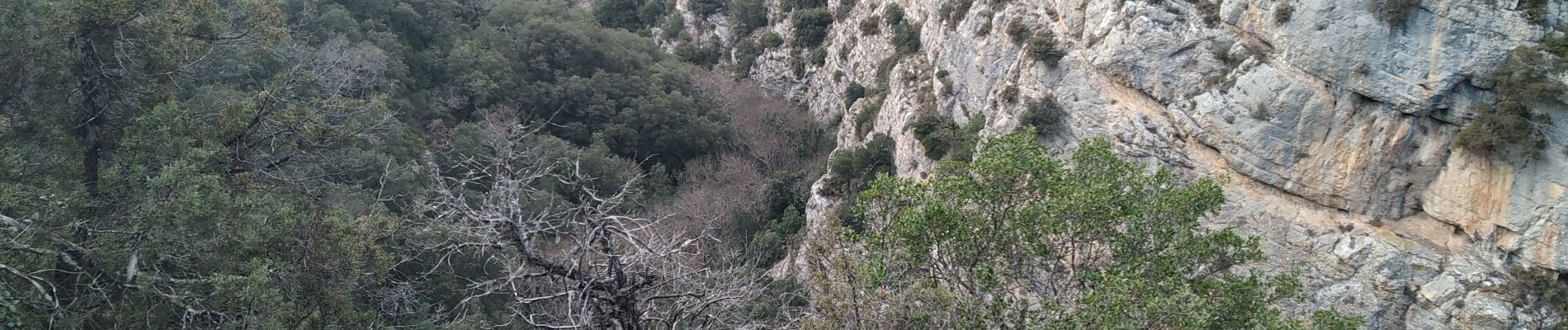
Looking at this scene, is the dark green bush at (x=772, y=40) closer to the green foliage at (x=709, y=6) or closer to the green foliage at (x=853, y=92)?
the green foliage at (x=709, y=6)

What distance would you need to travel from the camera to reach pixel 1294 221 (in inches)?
575

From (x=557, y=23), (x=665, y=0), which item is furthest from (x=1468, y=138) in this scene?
(x=665, y=0)

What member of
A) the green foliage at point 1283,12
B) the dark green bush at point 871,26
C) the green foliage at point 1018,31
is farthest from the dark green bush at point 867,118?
the green foliage at point 1283,12

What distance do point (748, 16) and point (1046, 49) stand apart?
2212 centimetres

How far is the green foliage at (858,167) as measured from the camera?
905 inches

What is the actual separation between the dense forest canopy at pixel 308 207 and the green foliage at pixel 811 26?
8.31m

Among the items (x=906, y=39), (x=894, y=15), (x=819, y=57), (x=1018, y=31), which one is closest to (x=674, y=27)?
(x=819, y=57)

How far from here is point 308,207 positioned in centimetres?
1554

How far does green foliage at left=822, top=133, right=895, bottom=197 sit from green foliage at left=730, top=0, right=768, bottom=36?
617 inches

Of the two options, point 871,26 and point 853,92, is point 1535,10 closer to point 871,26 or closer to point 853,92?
point 853,92

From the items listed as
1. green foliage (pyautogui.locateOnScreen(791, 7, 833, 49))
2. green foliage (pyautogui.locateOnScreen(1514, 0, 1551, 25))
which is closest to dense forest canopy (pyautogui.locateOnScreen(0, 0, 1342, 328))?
A: green foliage (pyautogui.locateOnScreen(1514, 0, 1551, 25))

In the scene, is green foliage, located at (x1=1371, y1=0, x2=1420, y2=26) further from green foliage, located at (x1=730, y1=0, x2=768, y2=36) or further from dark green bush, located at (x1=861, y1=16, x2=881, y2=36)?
green foliage, located at (x1=730, y1=0, x2=768, y2=36)

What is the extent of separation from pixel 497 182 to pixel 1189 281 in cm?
606

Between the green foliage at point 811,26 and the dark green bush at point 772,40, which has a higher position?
the green foliage at point 811,26
